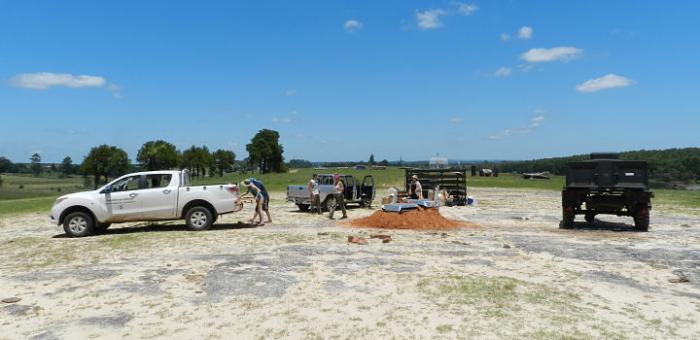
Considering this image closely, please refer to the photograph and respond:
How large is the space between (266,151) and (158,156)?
19583 mm

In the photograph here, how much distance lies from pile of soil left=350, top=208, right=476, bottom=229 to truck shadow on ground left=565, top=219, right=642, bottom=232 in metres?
3.45

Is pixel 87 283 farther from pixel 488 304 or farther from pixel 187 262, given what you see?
pixel 488 304

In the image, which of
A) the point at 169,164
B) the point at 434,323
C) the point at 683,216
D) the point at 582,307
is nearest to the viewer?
the point at 434,323

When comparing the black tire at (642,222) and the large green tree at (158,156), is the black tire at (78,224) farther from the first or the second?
the large green tree at (158,156)

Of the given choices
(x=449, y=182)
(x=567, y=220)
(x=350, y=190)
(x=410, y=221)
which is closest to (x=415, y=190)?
(x=350, y=190)

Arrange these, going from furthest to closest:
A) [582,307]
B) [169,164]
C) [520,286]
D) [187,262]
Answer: [169,164] < [187,262] < [520,286] < [582,307]

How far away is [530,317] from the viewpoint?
625 centimetres

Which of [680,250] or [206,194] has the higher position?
[206,194]

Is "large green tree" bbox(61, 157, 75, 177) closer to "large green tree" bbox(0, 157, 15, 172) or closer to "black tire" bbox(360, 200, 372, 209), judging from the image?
"large green tree" bbox(0, 157, 15, 172)

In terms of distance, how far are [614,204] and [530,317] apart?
10.4 metres

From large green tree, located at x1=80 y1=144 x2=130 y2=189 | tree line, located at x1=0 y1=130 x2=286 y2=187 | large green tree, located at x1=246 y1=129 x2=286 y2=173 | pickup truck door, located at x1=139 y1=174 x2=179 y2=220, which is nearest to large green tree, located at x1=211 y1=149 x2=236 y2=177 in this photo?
tree line, located at x1=0 y1=130 x2=286 y2=187

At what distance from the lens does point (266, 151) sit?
83.5 meters

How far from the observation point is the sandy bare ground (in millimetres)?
5938

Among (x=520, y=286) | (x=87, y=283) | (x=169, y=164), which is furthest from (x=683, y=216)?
(x=169, y=164)
